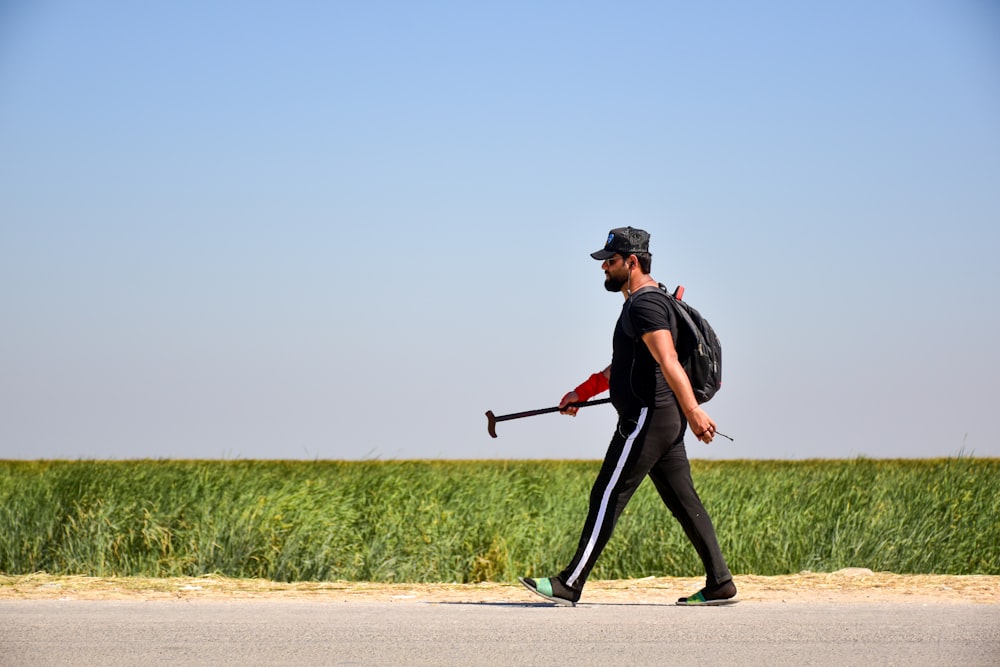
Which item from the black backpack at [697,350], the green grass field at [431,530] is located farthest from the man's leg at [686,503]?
the green grass field at [431,530]

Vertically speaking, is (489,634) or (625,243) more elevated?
(625,243)

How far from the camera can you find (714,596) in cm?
673

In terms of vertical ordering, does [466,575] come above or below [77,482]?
below

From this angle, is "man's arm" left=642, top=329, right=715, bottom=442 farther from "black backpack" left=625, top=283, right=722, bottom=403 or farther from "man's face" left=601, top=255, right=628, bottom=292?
"man's face" left=601, top=255, right=628, bottom=292

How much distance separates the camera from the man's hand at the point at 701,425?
6039 mm

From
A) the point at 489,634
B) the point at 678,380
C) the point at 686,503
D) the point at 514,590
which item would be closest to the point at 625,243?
the point at 678,380

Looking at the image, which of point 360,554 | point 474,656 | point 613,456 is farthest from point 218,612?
point 360,554

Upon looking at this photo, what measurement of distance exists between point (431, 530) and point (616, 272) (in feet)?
19.5

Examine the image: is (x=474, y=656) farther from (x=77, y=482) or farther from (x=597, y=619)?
(x=77, y=482)

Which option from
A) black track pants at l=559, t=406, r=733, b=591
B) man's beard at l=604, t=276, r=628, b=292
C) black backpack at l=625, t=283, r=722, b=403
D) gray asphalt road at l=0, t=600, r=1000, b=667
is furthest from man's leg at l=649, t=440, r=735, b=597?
man's beard at l=604, t=276, r=628, b=292

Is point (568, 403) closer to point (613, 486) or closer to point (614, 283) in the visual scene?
point (613, 486)

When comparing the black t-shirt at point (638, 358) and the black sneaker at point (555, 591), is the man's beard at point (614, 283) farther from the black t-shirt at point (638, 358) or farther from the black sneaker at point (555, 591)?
the black sneaker at point (555, 591)

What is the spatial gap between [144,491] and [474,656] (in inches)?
327

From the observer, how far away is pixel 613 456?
257 inches
